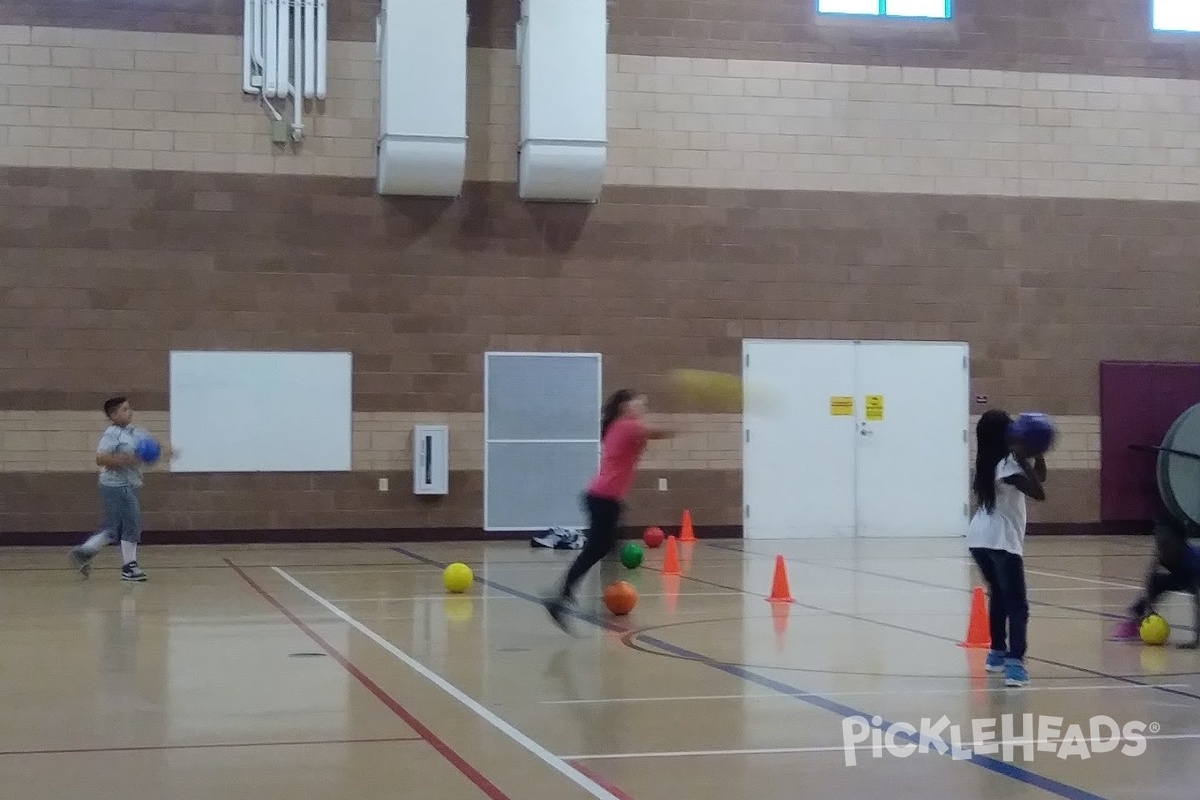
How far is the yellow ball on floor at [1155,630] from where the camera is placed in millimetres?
10859

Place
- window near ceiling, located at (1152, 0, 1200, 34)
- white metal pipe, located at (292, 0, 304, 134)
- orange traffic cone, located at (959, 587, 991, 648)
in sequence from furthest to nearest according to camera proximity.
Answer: window near ceiling, located at (1152, 0, 1200, 34) → white metal pipe, located at (292, 0, 304, 134) → orange traffic cone, located at (959, 587, 991, 648)

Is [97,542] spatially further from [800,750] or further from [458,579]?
[800,750]

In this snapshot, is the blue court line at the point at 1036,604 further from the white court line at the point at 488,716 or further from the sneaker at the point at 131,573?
the sneaker at the point at 131,573

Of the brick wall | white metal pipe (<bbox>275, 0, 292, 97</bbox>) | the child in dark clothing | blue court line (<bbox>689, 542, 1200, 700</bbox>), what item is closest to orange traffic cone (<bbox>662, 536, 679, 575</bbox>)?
blue court line (<bbox>689, 542, 1200, 700</bbox>)

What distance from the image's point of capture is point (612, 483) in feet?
38.5

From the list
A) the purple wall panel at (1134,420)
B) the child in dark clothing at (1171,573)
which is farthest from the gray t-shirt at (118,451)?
the purple wall panel at (1134,420)

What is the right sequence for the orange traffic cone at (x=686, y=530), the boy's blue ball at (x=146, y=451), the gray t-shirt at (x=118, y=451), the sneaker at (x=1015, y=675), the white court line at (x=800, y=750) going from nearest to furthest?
1. the white court line at (x=800, y=750)
2. the sneaker at (x=1015, y=675)
3. the boy's blue ball at (x=146, y=451)
4. the gray t-shirt at (x=118, y=451)
5. the orange traffic cone at (x=686, y=530)

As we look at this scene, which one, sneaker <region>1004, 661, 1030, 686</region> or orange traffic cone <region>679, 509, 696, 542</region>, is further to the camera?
orange traffic cone <region>679, 509, 696, 542</region>

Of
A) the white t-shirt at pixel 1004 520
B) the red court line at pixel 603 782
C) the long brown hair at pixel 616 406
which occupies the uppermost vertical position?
the long brown hair at pixel 616 406

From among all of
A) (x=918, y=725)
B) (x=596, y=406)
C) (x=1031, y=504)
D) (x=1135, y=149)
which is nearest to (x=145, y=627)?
(x=918, y=725)

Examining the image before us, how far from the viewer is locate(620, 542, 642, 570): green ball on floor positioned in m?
17.2

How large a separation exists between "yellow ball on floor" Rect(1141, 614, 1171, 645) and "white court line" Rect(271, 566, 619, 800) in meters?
5.19

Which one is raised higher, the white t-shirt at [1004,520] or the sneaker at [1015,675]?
the white t-shirt at [1004,520]

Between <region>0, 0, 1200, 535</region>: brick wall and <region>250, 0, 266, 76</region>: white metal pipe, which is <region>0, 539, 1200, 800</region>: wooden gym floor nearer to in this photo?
<region>0, 0, 1200, 535</region>: brick wall
